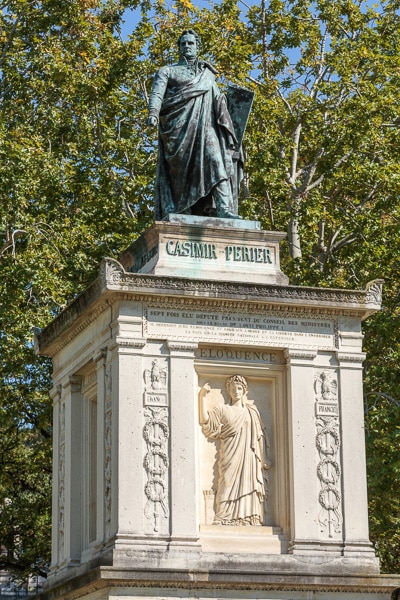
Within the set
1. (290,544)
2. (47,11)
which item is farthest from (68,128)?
(290,544)

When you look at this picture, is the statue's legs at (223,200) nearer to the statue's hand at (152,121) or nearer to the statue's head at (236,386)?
the statue's hand at (152,121)

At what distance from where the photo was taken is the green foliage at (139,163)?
27062mm

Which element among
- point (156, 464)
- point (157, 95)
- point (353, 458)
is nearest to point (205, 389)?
point (156, 464)

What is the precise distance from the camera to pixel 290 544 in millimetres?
15727

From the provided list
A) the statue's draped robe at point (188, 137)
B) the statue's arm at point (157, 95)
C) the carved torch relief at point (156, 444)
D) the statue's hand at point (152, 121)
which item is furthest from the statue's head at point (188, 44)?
the carved torch relief at point (156, 444)

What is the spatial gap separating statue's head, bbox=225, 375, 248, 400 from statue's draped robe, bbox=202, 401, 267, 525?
143mm

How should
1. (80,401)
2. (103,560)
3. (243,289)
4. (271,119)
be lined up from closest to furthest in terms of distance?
(103,560) → (243,289) → (80,401) → (271,119)

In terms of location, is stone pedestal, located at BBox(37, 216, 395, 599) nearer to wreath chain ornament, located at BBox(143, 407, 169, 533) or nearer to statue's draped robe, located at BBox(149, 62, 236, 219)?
wreath chain ornament, located at BBox(143, 407, 169, 533)

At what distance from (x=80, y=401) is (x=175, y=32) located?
1603 centimetres

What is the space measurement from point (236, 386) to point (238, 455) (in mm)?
811

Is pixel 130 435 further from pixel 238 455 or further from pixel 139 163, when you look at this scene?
pixel 139 163

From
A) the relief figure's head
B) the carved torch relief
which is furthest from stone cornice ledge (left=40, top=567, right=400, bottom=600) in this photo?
the relief figure's head

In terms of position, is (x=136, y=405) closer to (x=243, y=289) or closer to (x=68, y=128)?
(x=243, y=289)

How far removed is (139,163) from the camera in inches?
1185
